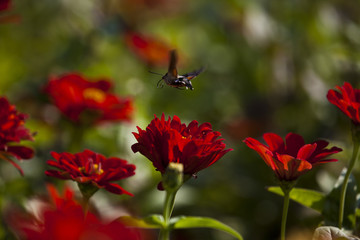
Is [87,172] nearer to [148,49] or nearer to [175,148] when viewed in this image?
[175,148]

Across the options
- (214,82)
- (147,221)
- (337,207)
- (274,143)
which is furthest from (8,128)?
(214,82)

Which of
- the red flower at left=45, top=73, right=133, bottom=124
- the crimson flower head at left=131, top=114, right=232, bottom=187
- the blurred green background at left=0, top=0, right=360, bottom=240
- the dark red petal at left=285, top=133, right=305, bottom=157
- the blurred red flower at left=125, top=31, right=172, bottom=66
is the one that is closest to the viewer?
the crimson flower head at left=131, top=114, right=232, bottom=187

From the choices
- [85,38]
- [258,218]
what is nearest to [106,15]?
[85,38]

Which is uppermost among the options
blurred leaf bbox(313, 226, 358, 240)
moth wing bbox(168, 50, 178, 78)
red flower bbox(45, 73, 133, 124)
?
red flower bbox(45, 73, 133, 124)

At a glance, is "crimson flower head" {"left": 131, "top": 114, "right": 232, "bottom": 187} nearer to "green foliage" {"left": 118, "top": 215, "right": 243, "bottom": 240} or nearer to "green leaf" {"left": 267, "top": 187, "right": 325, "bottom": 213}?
"green foliage" {"left": 118, "top": 215, "right": 243, "bottom": 240}

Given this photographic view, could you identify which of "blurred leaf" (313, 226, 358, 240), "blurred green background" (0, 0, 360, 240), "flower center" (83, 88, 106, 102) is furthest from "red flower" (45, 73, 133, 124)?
"blurred leaf" (313, 226, 358, 240)

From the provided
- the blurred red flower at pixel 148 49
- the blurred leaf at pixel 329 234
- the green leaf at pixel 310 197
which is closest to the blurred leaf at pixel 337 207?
the green leaf at pixel 310 197

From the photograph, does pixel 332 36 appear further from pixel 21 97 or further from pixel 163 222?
pixel 163 222
